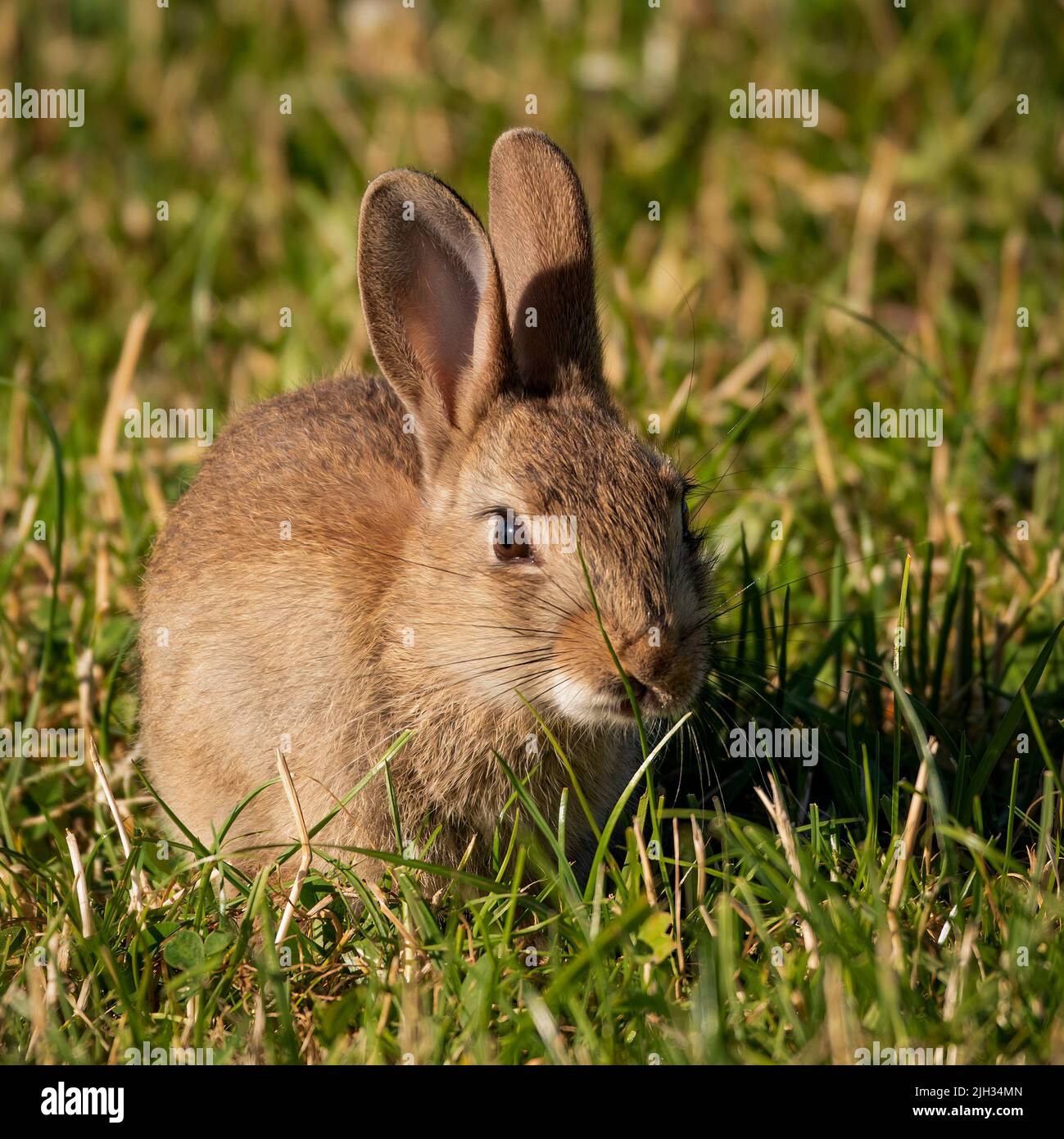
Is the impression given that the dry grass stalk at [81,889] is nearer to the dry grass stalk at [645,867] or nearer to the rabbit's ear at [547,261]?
the dry grass stalk at [645,867]

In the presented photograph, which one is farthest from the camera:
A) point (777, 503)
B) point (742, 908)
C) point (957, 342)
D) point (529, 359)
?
point (957, 342)

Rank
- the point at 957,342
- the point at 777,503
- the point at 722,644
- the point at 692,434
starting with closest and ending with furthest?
the point at 722,644, the point at 777,503, the point at 692,434, the point at 957,342

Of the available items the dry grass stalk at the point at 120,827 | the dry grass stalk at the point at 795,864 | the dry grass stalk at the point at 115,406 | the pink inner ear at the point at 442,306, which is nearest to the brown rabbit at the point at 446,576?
the pink inner ear at the point at 442,306

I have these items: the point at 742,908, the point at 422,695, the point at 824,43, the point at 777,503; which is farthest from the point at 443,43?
the point at 742,908

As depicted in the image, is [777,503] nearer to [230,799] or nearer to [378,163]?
[230,799]

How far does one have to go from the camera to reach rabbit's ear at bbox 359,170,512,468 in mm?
4391

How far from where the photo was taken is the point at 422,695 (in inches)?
173

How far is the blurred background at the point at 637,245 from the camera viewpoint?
609 cm

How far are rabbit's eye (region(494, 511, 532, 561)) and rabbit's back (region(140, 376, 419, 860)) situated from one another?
37 centimetres

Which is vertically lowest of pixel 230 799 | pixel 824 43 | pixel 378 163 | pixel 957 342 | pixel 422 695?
pixel 230 799

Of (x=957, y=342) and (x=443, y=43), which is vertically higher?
(x=443, y=43)

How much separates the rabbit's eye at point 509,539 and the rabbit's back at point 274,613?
37cm

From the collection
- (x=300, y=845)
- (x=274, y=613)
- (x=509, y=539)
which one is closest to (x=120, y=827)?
(x=300, y=845)

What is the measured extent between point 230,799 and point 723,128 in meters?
5.51
